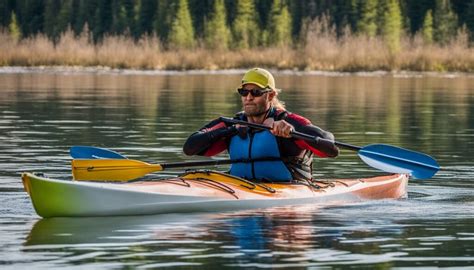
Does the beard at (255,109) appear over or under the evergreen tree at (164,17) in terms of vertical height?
over

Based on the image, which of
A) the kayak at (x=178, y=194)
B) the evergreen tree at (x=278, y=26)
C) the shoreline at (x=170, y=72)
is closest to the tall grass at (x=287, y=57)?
the shoreline at (x=170, y=72)

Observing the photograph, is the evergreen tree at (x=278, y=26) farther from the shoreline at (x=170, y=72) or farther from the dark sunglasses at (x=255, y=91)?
the dark sunglasses at (x=255, y=91)

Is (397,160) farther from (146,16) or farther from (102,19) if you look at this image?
(102,19)

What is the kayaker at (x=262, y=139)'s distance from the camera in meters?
12.4

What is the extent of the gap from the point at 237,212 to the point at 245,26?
59.3 m

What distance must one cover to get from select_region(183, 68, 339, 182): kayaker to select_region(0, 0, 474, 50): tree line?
41.4 m

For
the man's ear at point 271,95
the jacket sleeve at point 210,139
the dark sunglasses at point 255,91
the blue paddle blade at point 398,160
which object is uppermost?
the dark sunglasses at point 255,91

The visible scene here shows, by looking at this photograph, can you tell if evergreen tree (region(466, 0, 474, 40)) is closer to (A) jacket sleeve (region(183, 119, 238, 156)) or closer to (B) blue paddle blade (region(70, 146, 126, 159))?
(B) blue paddle blade (region(70, 146, 126, 159))

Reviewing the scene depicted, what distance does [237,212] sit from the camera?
1208 cm

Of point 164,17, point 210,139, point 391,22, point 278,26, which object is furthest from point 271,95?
point 164,17

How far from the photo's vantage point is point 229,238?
10.5 meters

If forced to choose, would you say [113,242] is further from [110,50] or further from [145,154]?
[110,50]

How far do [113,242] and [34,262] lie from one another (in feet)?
3.64

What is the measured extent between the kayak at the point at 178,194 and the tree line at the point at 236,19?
1621 inches
